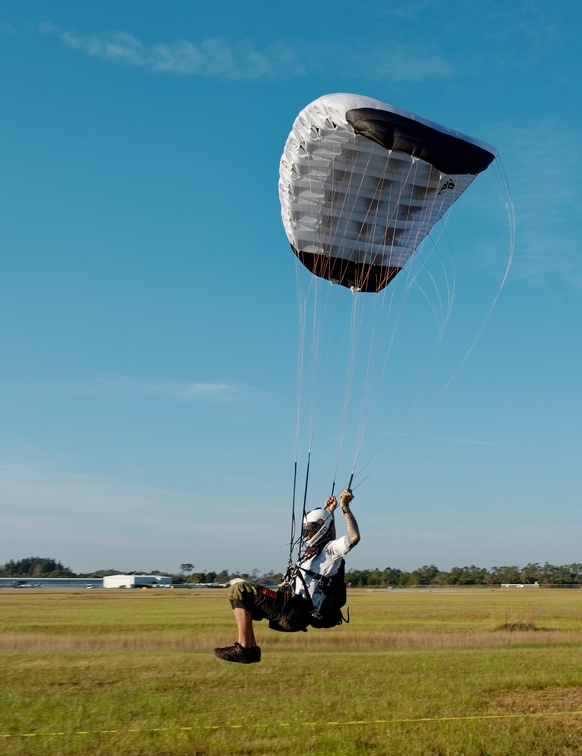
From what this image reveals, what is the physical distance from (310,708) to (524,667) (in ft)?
26.7

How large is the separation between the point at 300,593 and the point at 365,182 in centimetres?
576

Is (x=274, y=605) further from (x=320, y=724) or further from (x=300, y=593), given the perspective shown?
(x=320, y=724)

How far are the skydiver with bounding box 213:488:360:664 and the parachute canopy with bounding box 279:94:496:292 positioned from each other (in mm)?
4561

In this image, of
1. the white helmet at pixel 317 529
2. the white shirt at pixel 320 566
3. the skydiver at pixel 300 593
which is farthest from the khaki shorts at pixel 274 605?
the white helmet at pixel 317 529

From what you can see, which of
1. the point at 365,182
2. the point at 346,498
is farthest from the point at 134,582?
the point at 346,498

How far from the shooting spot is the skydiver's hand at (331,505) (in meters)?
9.49

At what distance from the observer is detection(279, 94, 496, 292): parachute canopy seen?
1098 centimetres

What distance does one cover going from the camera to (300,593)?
9.10 m

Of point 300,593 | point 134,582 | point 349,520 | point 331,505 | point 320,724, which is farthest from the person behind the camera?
point 134,582

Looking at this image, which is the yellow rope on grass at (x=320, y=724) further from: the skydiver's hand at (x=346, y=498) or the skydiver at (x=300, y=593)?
the skydiver's hand at (x=346, y=498)

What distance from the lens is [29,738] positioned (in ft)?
39.3

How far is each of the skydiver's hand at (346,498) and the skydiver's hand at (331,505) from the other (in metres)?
0.37

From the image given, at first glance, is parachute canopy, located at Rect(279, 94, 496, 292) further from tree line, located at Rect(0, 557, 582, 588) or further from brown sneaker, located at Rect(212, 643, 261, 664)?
tree line, located at Rect(0, 557, 582, 588)

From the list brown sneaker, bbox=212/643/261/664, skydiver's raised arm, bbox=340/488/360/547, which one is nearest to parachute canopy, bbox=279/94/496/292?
skydiver's raised arm, bbox=340/488/360/547
